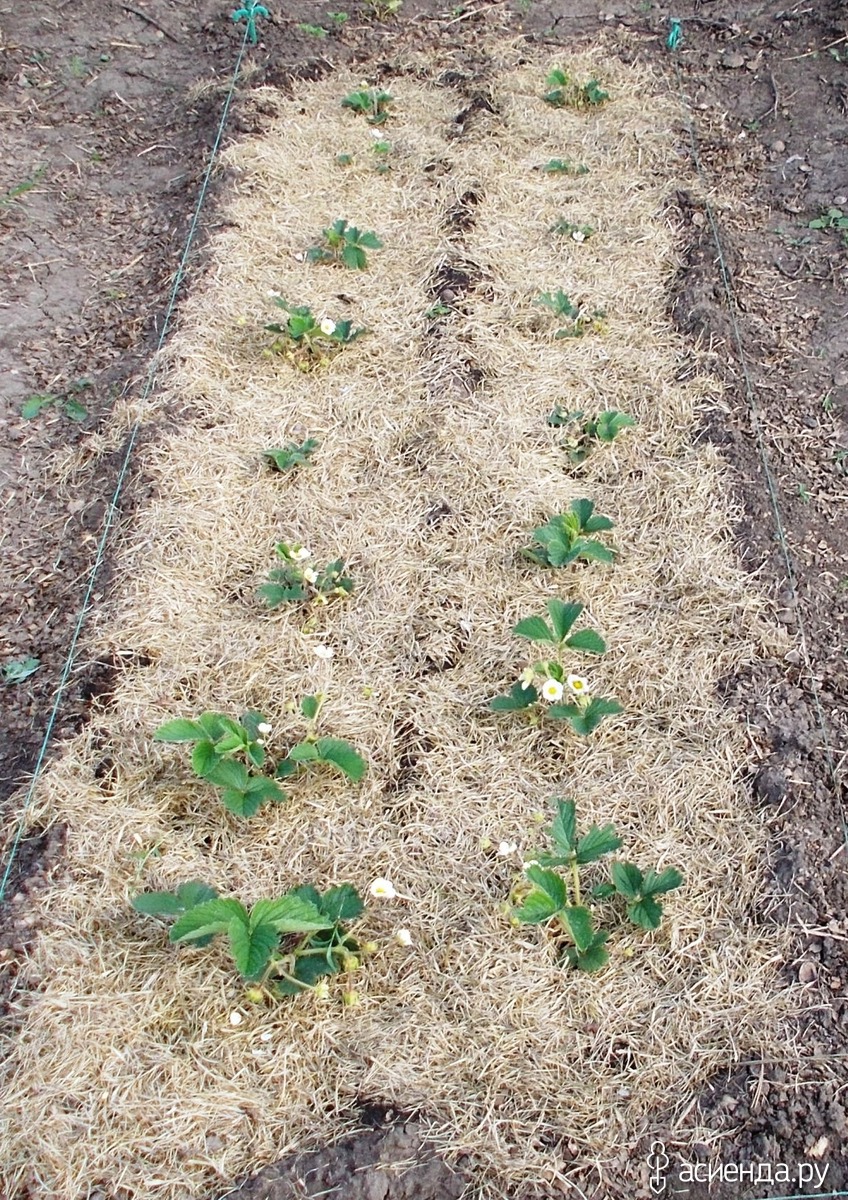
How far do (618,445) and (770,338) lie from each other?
961 millimetres

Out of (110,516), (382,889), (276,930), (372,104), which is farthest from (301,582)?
(372,104)

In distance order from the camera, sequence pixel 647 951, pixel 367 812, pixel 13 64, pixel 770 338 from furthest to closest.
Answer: pixel 13 64 → pixel 770 338 → pixel 367 812 → pixel 647 951

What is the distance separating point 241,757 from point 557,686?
81cm

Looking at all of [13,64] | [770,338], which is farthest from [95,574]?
[13,64]

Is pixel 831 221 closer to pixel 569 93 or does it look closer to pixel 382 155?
pixel 569 93

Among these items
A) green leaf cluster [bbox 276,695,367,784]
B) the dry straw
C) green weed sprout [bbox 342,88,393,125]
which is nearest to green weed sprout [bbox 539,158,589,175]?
the dry straw

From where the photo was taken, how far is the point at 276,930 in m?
2.02

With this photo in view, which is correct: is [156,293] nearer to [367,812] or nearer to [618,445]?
[618,445]

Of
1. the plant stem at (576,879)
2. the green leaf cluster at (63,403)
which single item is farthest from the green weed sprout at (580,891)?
the green leaf cluster at (63,403)

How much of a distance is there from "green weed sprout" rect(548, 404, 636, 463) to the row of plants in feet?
0.96

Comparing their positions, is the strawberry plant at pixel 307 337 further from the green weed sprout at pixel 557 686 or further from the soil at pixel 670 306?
the green weed sprout at pixel 557 686

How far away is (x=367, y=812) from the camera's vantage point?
242cm

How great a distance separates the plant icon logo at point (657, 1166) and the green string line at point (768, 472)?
847 mm

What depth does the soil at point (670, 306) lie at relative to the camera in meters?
1.99
